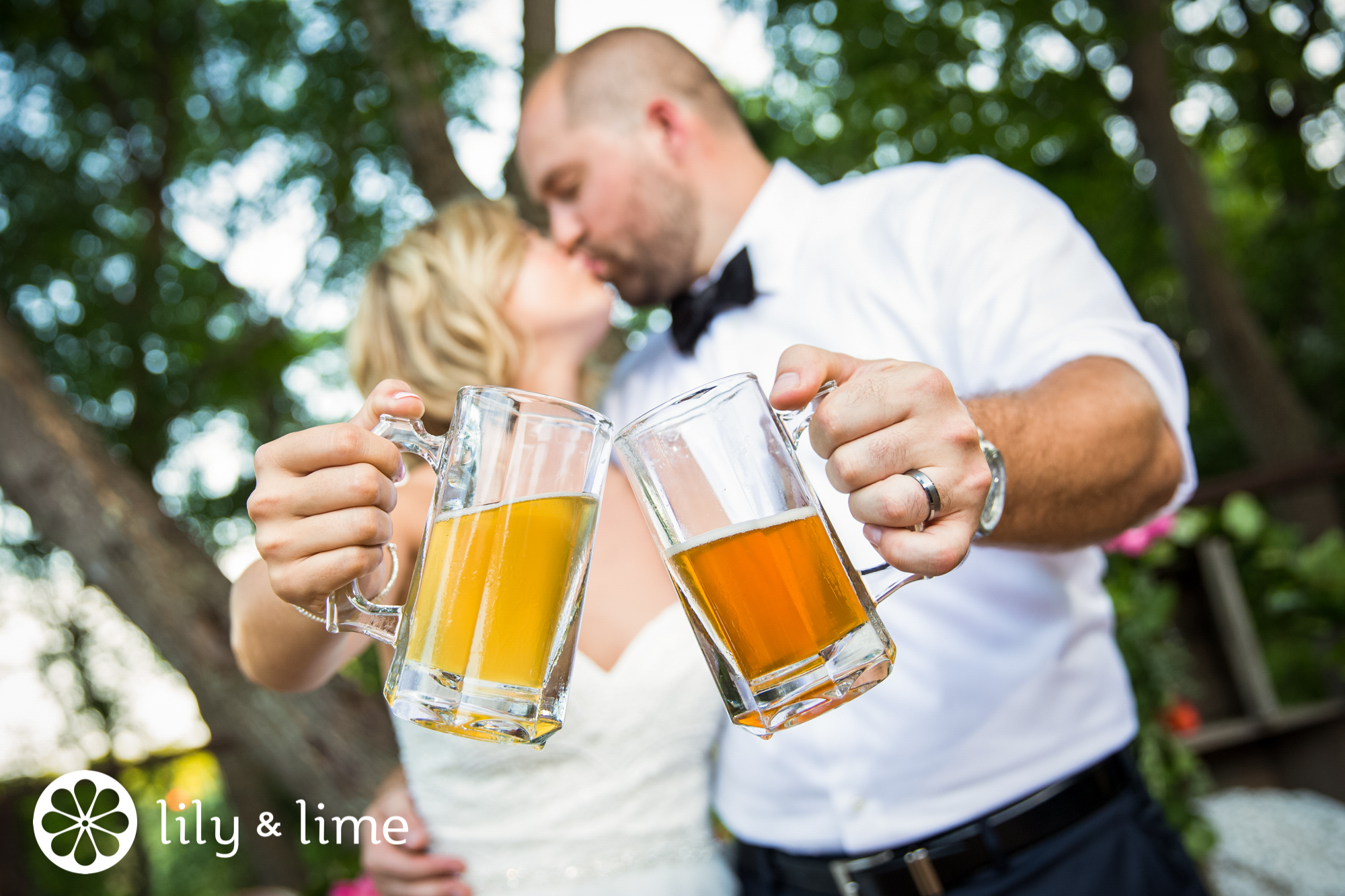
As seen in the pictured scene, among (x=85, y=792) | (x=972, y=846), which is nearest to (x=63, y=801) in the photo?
(x=85, y=792)

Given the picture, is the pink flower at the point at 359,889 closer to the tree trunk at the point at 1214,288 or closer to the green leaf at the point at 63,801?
the green leaf at the point at 63,801

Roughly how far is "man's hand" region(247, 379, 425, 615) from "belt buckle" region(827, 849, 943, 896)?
3.68 feet

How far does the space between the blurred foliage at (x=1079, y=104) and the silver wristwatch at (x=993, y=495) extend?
5.46 metres

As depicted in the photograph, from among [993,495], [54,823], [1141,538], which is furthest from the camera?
[54,823]

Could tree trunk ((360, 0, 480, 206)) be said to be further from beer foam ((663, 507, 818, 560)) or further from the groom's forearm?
beer foam ((663, 507, 818, 560))

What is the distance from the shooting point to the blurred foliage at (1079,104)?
20.5ft

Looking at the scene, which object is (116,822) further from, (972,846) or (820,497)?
(820,497)

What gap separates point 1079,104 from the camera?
707 cm

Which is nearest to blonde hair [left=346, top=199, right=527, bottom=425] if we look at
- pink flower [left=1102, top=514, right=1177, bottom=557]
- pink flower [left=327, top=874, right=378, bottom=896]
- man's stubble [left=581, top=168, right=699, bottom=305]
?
man's stubble [left=581, top=168, right=699, bottom=305]

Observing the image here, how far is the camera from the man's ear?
2.36m

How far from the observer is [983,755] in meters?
1.63

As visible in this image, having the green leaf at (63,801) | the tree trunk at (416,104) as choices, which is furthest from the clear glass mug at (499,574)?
the tree trunk at (416,104)

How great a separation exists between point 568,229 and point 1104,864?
1872mm

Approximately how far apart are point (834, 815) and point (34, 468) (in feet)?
11.7
